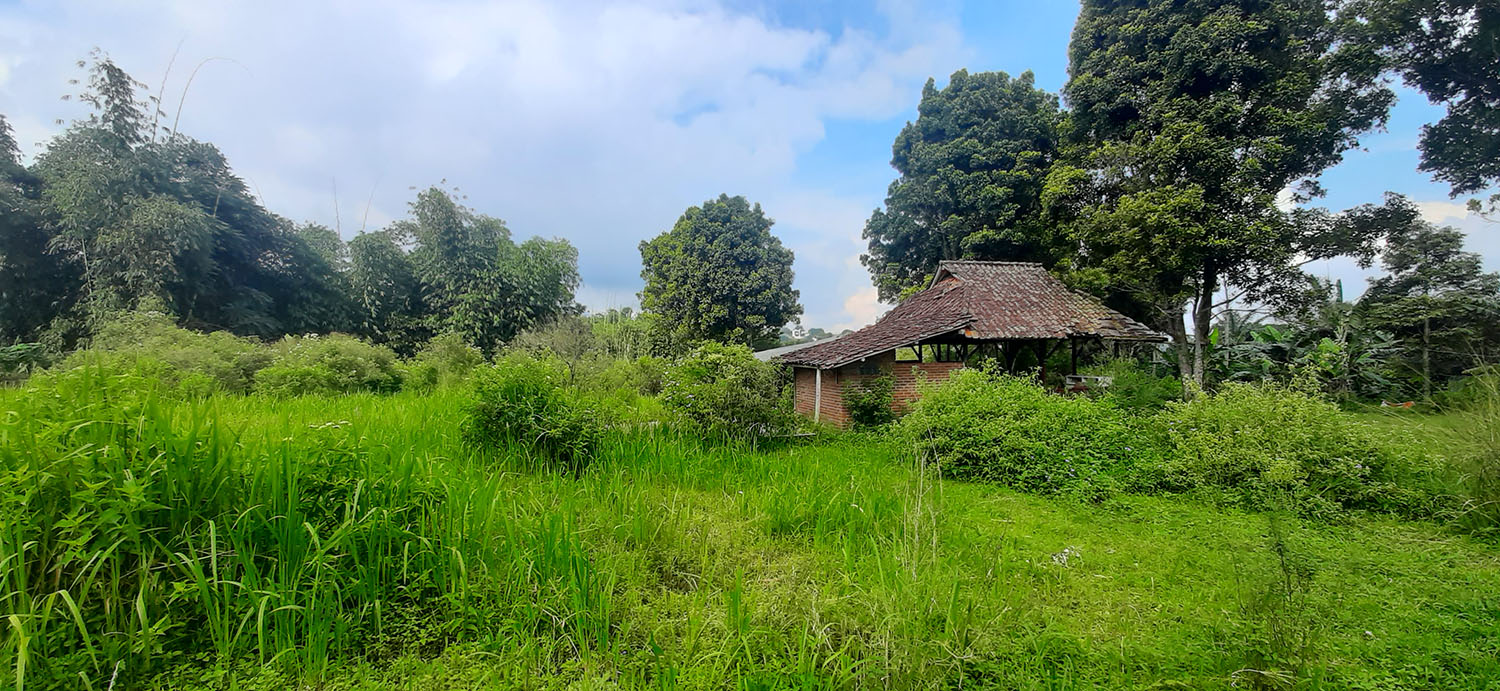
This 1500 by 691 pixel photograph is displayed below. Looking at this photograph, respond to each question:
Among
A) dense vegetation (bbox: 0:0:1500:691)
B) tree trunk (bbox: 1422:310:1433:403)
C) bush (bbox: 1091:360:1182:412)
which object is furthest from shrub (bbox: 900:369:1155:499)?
tree trunk (bbox: 1422:310:1433:403)

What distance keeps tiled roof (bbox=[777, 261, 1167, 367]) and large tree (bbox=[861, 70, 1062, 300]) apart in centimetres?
235

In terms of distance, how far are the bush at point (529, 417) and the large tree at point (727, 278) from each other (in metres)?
13.0

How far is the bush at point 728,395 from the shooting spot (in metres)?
6.92

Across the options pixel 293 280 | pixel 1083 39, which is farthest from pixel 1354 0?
pixel 293 280

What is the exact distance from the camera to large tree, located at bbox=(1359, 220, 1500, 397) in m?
10.8

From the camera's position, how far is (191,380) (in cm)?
507

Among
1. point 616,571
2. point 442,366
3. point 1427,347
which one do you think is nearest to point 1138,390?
point 1427,347

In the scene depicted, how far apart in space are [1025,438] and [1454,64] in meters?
14.3

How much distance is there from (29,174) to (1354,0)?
31.4 m

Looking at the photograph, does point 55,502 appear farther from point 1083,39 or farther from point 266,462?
point 1083,39

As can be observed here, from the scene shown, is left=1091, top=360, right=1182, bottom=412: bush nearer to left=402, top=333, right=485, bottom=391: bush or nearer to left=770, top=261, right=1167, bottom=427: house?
left=770, top=261, right=1167, bottom=427: house

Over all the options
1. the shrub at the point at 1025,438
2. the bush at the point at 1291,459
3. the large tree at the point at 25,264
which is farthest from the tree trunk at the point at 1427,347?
the large tree at the point at 25,264

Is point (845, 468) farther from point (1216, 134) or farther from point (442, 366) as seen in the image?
point (1216, 134)

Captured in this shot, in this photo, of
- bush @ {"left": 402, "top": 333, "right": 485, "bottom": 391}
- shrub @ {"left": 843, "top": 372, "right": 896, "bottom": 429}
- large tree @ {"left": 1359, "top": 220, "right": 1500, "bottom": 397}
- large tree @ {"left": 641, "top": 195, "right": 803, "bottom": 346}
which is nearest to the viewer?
bush @ {"left": 402, "top": 333, "right": 485, "bottom": 391}
